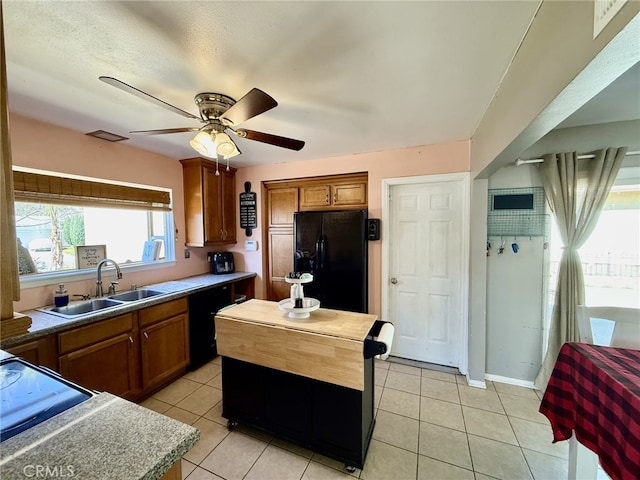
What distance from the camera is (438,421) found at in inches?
82.4

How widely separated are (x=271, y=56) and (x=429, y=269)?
257 cm

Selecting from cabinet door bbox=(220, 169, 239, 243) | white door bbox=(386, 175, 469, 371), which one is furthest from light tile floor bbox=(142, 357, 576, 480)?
cabinet door bbox=(220, 169, 239, 243)

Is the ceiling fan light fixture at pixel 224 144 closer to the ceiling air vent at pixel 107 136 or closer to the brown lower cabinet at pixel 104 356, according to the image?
the ceiling air vent at pixel 107 136

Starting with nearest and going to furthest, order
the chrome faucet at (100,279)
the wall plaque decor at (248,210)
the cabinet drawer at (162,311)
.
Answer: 1. the cabinet drawer at (162,311)
2. the chrome faucet at (100,279)
3. the wall plaque decor at (248,210)

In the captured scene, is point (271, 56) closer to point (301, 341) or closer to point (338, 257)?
point (301, 341)

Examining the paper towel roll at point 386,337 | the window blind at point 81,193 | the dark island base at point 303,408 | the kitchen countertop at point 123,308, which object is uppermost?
the window blind at point 81,193

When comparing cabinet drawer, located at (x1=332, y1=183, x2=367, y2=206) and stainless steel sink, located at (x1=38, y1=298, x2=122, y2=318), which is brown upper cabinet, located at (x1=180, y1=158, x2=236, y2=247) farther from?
cabinet drawer, located at (x1=332, y1=183, x2=367, y2=206)

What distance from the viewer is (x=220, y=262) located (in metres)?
3.63

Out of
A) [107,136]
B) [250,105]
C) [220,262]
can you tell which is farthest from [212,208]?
[250,105]

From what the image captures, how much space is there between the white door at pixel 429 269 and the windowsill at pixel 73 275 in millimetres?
2872

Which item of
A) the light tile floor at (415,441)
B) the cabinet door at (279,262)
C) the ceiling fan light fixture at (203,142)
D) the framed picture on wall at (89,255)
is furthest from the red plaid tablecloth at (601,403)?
the framed picture on wall at (89,255)

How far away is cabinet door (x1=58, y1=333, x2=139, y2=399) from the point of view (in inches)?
72.9

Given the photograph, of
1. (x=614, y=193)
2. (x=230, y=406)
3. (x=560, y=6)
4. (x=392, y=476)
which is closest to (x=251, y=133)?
(x=560, y=6)

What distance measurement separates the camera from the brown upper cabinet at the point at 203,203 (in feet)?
10.7
